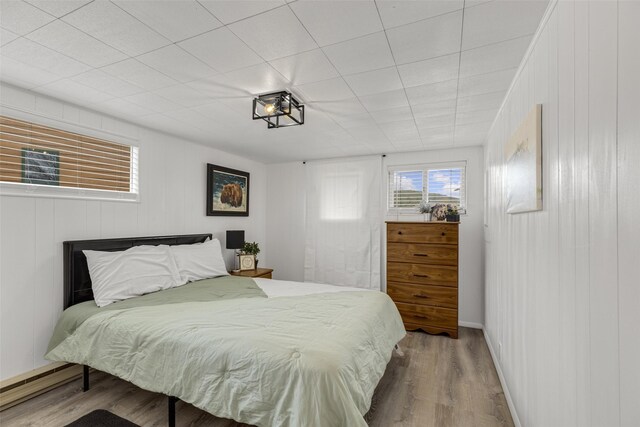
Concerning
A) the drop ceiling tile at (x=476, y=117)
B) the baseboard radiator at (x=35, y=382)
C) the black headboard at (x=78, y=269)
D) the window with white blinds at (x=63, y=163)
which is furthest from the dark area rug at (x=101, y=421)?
the drop ceiling tile at (x=476, y=117)

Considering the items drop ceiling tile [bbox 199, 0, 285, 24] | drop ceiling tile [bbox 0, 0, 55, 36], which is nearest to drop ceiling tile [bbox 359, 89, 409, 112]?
drop ceiling tile [bbox 199, 0, 285, 24]

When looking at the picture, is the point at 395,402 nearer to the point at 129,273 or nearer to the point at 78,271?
the point at 129,273

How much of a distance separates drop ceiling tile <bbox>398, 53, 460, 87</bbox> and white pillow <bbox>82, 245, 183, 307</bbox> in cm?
280

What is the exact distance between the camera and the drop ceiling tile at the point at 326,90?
2178 mm

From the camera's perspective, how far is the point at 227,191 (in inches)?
173

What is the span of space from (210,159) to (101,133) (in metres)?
1.38

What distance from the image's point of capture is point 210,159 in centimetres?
415

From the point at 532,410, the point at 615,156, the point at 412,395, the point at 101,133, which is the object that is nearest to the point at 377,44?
the point at 615,156

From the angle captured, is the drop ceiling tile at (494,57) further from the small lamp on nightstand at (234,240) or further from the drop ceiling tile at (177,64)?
the small lamp on nightstand at (234,240)

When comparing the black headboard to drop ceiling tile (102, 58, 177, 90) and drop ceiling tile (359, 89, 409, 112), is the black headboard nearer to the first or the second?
drop ceiling tile (102, 58, 177, 90)

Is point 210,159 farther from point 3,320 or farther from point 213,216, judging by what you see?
point 3,320

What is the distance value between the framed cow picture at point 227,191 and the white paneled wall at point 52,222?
383mm

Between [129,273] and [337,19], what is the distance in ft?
8.71

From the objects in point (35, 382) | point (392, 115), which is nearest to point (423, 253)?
point (392, 115)
